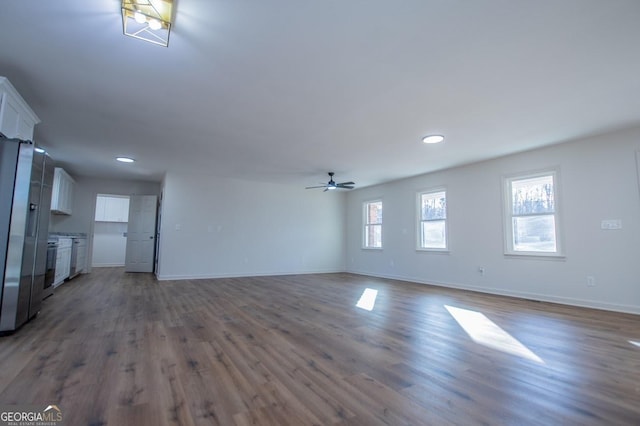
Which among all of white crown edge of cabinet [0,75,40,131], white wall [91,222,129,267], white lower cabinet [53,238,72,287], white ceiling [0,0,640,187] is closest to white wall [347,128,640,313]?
white ceiling [0,0,640,187]

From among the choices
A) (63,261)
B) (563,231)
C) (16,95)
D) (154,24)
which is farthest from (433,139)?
(63,261)

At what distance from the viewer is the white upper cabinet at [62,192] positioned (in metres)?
6.04

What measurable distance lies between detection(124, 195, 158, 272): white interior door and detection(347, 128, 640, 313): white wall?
632 cm

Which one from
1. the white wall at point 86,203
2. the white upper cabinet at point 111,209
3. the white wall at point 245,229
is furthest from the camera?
the white upper cabinet at point 111,209

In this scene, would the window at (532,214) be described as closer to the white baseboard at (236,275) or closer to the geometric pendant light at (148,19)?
the white baseboard at (236,275)

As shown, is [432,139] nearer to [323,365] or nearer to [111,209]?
[323,365]

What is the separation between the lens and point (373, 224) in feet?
26.8

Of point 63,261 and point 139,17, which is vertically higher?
point 139,17

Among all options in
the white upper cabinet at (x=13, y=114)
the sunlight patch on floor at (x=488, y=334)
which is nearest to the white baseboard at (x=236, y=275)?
the white upper cabinet at (x=13, y=114)

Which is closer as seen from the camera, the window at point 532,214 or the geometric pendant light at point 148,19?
the geometric pendant light at point 148,19

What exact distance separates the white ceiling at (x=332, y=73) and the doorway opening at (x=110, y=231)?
215 inches

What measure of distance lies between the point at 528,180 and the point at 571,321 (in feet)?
8.01

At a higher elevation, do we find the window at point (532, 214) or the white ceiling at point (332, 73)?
the white ceiling at point (332, 73)

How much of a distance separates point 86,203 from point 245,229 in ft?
13.2
